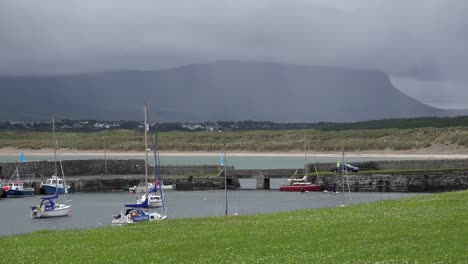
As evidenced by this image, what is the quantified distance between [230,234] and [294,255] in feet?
16.0

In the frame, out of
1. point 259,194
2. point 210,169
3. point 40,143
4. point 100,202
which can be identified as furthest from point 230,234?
point 40,143

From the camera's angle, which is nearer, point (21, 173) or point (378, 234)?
point (378, 234)

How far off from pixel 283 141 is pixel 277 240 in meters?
153

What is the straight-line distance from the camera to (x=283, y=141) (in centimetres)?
17550

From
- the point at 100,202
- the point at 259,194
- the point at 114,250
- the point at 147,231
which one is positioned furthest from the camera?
the point at 259,194

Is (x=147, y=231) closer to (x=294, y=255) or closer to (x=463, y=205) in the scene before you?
(x=294, y=255)

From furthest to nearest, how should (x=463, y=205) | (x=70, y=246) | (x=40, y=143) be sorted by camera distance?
(x=40, y=143), (x=463, y=205), (x=70, y=246)

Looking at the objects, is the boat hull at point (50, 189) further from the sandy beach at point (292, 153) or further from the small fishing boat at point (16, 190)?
the sandy beach at point (292, 153)

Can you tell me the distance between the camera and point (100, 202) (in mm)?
72000

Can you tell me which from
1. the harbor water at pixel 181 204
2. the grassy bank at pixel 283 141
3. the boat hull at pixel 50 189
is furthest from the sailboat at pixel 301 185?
the grassy bank at pixel 283 141

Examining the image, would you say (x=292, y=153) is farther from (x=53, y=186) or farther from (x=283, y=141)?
(x=53, y=186)

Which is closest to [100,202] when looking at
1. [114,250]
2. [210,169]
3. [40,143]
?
[210,169]

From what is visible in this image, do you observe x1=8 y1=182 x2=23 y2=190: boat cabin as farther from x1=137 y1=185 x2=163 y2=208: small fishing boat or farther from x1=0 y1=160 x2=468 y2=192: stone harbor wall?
x1=137 y1=185 x2=163 y2=208: small fishing boat

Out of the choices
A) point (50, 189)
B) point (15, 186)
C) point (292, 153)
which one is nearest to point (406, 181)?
point (50, 189)
